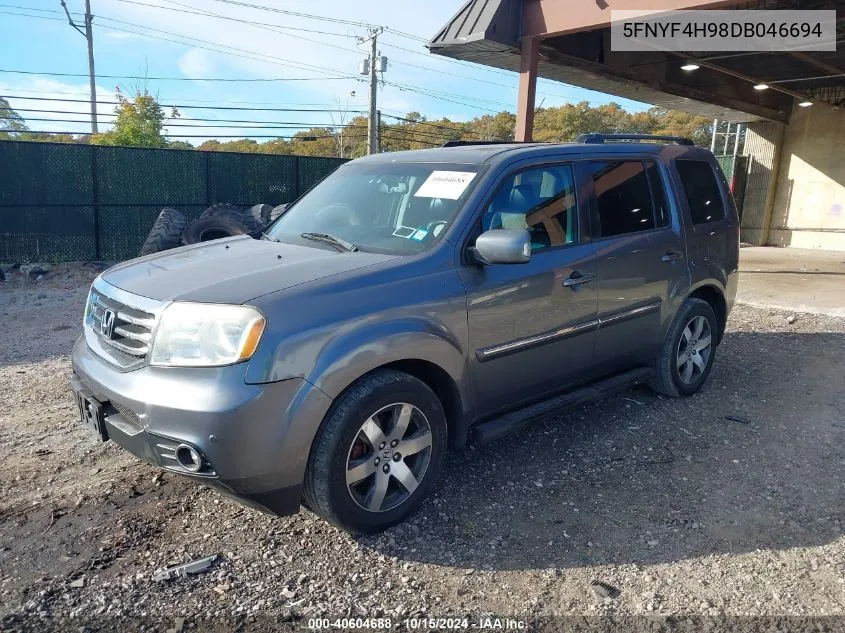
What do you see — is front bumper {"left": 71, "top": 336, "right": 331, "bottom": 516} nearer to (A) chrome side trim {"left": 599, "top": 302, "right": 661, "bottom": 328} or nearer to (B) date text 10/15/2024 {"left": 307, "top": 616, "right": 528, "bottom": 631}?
(B) date text 10/15/2024 {"left": 307, "top": 616, "right": 528, "bottom": 631}

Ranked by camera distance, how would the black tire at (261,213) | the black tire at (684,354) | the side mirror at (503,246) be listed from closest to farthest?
the side mirror at (503,246) → the black tire at (684,354) → the black tire at (261,213)

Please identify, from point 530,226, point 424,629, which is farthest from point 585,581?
point 530,226

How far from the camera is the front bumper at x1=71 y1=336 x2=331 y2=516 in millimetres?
2631

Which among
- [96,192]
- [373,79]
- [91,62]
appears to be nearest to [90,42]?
[91,62]

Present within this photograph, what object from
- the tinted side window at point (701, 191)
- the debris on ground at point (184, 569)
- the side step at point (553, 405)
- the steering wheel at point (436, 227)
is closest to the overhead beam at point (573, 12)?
the tinted side window at point (701, 191)

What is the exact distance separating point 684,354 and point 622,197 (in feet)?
4.80

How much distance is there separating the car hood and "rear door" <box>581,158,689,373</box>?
1647 mm

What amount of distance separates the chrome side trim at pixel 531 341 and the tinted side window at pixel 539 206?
1.68 feet

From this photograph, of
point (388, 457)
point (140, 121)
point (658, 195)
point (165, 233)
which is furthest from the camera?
point (140, 121)

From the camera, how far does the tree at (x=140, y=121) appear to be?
28.6 meters

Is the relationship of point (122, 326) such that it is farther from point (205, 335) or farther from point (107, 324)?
point (205, 335)

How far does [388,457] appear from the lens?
123 inches

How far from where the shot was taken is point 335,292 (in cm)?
293

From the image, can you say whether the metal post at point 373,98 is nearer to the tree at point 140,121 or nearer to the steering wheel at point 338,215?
the tree at point 140,121
